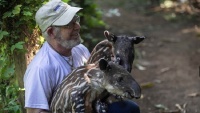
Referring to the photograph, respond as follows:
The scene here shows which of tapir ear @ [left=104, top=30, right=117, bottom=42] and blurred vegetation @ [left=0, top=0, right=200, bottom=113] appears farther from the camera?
blurred vegetation @ [left=0, top=0, right=200, bottom=113]

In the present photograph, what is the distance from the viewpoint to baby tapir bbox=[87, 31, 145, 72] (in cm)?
421

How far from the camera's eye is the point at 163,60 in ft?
32.0

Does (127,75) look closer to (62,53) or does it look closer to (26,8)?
(62,53)

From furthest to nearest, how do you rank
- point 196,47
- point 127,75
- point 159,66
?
point 196,47
point 159,66
point 127,75

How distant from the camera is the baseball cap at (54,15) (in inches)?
163

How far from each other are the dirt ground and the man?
3.14 meters

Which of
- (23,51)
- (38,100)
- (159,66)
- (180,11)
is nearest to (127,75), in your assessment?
(38,100)

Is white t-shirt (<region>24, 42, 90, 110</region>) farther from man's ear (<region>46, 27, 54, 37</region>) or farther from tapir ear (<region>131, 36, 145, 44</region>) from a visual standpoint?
→ tapir ear (<region>131, 36, 145, 44</region>)

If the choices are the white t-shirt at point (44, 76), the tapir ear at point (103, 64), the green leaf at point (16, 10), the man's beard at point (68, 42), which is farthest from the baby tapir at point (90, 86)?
the green leaf at point (16, 10)

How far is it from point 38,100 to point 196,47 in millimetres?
7005

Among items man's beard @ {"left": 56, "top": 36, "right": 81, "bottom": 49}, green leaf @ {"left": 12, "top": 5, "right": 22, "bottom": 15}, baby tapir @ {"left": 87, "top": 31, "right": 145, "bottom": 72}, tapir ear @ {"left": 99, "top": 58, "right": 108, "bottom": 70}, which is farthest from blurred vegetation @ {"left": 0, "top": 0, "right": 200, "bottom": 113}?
tapir ear @ {"left": 99, "top": 58, "right": 108, "bottom": 70}

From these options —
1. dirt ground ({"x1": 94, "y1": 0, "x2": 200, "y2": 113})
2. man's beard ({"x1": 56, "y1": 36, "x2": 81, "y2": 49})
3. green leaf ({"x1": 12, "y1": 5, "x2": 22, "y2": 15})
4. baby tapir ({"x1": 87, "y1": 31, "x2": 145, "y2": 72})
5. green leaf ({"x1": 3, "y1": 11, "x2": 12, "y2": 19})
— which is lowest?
dirt ground ({"x1": 94, "y1": 0, "x2": 200, "y2": 113})

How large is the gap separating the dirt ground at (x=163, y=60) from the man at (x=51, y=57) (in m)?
3.14

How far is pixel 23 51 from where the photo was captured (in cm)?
462
